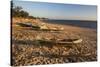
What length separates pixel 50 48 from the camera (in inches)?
94.3

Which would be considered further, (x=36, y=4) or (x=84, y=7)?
(x=84, y=7)

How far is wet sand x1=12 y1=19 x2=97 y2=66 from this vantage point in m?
2.26

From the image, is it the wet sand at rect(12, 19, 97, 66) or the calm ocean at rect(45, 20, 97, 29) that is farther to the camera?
the calm ocean at rect(45, 20, 97, 29)

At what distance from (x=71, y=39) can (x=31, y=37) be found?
21.5 inches

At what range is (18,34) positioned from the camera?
7.45ft

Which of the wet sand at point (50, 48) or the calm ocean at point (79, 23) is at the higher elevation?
the calm ocean at point (79, 23)

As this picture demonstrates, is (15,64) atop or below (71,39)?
below

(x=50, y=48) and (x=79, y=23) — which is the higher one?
(x=79, y=23)

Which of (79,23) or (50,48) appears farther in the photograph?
(79,23)

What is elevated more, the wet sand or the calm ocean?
the calm ocean

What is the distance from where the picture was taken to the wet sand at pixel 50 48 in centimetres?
226

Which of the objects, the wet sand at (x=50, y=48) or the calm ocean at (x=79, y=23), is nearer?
the wet sand at (x=50, y=48)

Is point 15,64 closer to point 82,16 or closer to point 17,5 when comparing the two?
point 17,5
